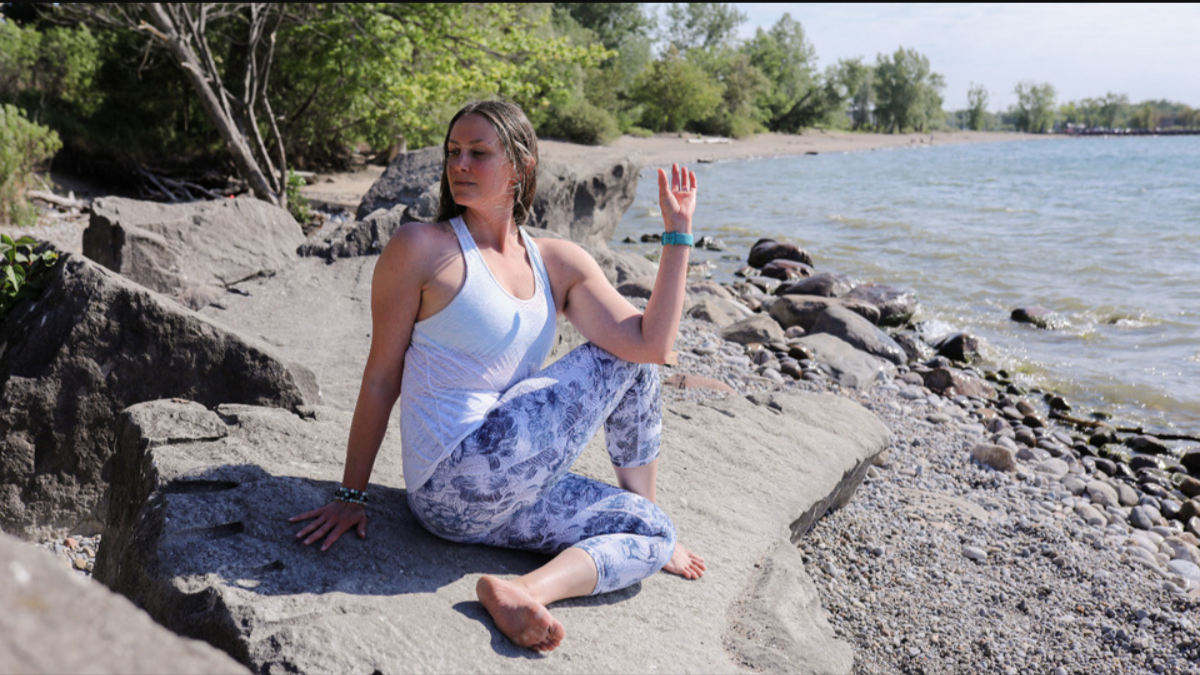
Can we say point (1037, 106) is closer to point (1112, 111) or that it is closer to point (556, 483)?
point (1112, 111)

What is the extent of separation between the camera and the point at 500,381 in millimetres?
2961

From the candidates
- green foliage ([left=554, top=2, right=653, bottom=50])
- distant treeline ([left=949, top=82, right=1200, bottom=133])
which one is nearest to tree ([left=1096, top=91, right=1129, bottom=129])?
distant treeline ([left=949, top=82, right=1200, bottom=133])

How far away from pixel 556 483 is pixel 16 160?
34.6 ft

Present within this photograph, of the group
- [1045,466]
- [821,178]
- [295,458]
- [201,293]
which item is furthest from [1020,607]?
[821,178]

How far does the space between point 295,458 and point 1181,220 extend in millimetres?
23385

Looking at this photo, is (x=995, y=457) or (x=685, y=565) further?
(x=995, y=457)

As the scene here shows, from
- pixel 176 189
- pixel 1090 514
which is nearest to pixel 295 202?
pixel 176 189

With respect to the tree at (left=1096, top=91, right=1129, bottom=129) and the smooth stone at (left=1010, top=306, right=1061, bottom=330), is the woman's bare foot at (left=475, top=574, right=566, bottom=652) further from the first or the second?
the tree at (left=1096, top=91, right=1129, bottom=129)

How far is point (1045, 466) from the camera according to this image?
6641mm

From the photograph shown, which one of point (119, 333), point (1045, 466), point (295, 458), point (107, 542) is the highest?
point (119, 333)

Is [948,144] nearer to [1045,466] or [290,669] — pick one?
[1045,466]

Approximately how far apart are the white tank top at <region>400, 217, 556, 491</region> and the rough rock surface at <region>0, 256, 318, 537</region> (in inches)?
56.9

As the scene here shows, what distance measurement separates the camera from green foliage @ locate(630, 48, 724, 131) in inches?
1843

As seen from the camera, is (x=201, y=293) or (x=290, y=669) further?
(x=201, y=293)
